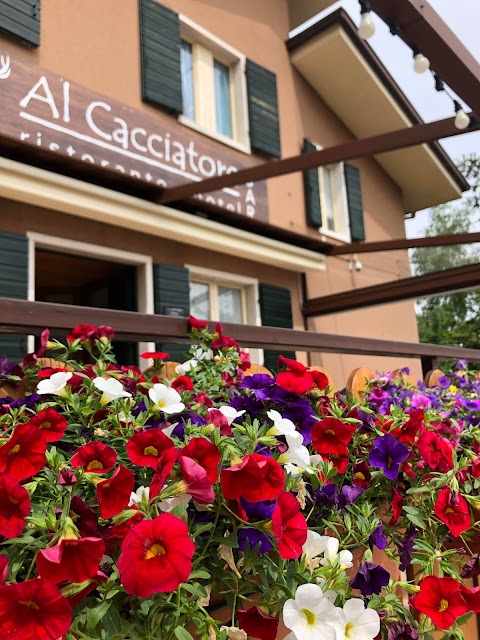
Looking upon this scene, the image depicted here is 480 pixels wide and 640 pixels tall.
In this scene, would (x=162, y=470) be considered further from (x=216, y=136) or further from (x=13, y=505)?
(x=216, y=136)

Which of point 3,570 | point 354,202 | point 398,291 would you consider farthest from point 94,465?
point 354,202

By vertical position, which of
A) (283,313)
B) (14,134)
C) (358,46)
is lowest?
(283,313)

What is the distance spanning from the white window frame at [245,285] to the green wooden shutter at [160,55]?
5.79ft

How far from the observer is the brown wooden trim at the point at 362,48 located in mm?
7395

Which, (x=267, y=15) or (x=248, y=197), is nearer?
(x=248, y=197)

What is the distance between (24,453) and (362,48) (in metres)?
8.24

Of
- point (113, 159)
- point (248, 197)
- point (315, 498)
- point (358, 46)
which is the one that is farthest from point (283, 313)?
point (315, 498)

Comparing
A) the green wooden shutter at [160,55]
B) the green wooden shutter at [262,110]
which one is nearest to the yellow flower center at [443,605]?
the green wooden shutter at [160,55]

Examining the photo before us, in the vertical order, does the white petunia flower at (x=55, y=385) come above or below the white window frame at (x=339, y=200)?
below

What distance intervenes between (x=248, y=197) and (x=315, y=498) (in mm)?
5599

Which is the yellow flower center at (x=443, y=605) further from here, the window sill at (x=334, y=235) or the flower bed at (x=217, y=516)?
the window sill at (x=334, y=235)

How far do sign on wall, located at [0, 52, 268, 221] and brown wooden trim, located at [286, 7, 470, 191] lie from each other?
2.61 m

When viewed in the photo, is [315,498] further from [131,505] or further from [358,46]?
[358,46]

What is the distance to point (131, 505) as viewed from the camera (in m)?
0.78
